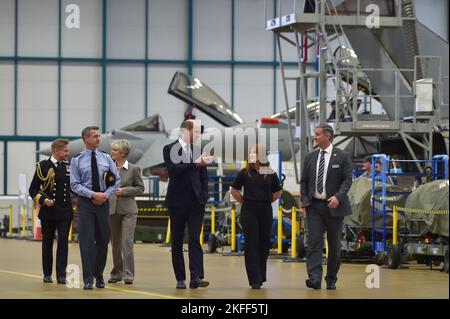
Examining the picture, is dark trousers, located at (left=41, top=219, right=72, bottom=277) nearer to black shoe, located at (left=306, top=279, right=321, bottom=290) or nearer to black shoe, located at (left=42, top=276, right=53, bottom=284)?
black shoe, located at (left=42, top=276, right=53, bottom=284)

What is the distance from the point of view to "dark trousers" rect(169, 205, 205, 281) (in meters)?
12.3

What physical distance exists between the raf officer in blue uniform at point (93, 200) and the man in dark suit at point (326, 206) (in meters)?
2.20

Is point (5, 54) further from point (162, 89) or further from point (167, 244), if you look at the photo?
point (167, 244)

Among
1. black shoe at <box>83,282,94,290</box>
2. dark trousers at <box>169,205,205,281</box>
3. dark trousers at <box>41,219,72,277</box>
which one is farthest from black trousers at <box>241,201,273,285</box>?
dark trousers at <box>41,219,72,277</box>

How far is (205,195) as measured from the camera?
12.4 meters

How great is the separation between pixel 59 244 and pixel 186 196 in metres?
1.89

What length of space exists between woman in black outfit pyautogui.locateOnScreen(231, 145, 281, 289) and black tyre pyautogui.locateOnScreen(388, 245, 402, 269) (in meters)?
4.12

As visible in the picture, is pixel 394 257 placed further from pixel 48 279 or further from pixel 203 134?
pixel 203 134

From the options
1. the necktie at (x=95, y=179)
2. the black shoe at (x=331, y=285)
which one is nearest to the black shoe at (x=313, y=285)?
the black shoe at (x=331, y=285)

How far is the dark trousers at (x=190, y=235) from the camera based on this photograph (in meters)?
12.3

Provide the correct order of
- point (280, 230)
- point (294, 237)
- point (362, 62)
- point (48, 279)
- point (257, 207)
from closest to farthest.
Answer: point (257, 207)
point (48, 279)
point (294, 237)
point (280, 230)
point (362, 62)

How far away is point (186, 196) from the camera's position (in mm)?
12367

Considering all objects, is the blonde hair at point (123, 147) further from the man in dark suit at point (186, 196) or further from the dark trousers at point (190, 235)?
the dark trousers at point (190, 235)

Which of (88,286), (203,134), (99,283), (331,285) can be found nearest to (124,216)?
(99,283)
